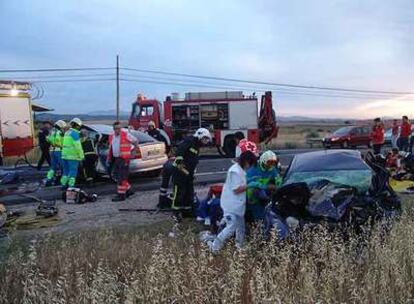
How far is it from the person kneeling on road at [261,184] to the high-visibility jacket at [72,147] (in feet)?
18.2

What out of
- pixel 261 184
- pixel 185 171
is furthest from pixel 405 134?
pixel 261 184

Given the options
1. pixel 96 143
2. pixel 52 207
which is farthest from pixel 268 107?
pixel 52 207

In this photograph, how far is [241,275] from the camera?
454 centimetres

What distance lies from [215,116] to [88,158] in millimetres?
12968

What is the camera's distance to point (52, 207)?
10.3 meters

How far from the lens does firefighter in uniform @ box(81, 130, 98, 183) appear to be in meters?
13.5

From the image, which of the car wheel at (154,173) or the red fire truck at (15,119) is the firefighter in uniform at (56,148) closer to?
the car wheel at (154,173)

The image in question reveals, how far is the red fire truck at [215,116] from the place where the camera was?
2548 cm

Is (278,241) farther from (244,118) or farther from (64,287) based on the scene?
(244,118)

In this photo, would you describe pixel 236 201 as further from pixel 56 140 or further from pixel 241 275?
pixel 56 140

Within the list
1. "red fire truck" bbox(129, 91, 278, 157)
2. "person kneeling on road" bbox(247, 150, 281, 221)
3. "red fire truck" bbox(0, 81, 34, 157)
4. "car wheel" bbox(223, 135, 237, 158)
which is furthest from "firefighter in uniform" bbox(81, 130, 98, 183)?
"car wheel" bbox(223, 135, 237, 158)

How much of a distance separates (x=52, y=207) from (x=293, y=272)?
A: 640cm

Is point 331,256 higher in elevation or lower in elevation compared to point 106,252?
higher

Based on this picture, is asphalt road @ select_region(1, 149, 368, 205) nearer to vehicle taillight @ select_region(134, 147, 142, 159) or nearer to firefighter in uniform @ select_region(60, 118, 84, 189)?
firefighter in uniform @ select_region(60, 118, 84, 189)
